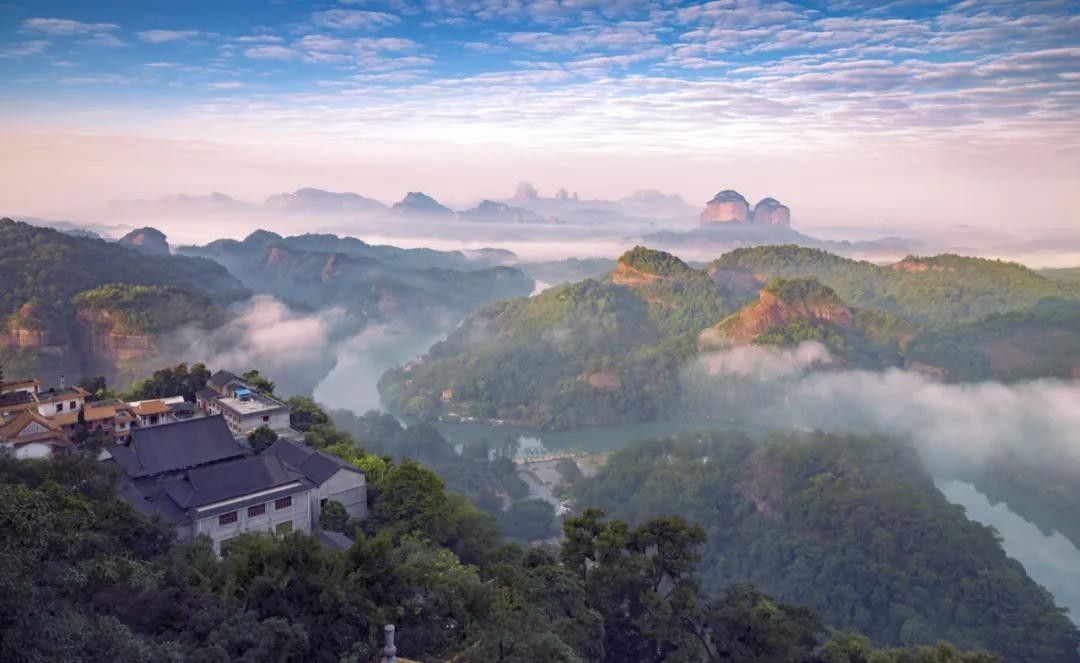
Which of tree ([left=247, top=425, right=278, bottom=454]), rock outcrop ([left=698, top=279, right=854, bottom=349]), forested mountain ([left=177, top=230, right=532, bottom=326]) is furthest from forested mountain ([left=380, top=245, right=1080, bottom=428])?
tree ([left=247, top=425, right=278, bottom=454])

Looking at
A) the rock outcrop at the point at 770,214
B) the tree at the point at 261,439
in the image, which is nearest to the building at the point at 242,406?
the tree at the point at 261,439

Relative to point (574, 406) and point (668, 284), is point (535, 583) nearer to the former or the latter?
point (574, 406)

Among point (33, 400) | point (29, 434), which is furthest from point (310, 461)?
point (33, 400)

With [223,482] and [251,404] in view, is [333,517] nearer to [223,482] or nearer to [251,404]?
[223,482]

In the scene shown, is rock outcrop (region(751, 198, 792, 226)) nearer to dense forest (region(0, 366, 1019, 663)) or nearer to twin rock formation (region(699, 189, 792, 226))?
twin rock formation (region(699, 189, 792, 226))

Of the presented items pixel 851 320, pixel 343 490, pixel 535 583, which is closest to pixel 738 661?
pixel 535 583

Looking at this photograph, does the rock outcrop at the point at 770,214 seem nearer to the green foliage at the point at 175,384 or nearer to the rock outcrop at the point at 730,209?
the rock outcrop at the point at 730,209
